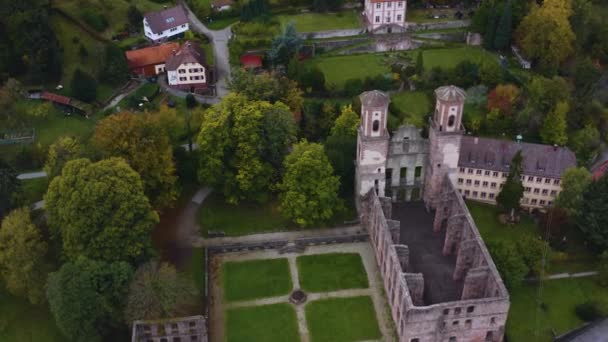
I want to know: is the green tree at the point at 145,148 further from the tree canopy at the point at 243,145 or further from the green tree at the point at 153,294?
the green tree at the point at 153,294

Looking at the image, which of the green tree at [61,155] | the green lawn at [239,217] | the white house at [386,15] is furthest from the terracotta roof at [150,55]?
the white house at [386,15]

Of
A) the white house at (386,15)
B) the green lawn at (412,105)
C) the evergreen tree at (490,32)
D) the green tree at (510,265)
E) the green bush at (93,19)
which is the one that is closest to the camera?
the green tree at (510,265)

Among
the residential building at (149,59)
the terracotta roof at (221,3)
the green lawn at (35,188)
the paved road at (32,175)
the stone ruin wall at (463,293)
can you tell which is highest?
the terracotta roof at (221,3)

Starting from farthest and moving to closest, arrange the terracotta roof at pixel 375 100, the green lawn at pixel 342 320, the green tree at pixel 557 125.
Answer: the green tree at pixel 557 125
the terracotta roof at pixel 375 100
the green lawn at pixel 342 320

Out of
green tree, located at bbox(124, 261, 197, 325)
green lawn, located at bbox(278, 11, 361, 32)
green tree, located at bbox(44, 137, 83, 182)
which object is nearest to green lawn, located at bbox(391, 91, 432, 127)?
green lawn, located at bbox(278, 11, 361, 32)

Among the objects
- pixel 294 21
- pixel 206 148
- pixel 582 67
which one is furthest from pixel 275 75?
pixel 582 67

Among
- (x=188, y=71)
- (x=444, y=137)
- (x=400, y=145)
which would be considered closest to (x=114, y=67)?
(x=188, y=71)

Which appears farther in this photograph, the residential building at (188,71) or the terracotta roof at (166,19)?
the terracotta roof at (166,19)
